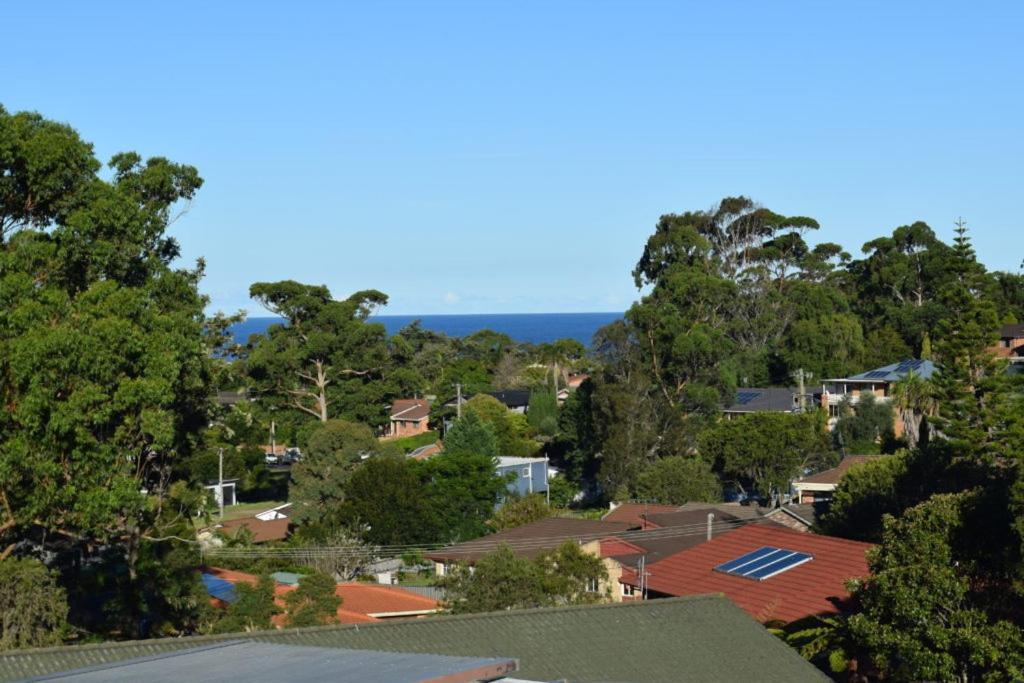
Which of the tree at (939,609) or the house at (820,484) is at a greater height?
the tree at (939,609)

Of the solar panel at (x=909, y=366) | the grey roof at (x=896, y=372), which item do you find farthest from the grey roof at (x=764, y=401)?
the solar panel at (x=909, y=366)

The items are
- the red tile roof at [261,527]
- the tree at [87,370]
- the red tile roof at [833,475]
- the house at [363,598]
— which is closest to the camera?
the tree at [87,370]

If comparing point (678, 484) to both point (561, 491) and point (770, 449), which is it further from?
point (561, 491)

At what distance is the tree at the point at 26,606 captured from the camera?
62.2 feet

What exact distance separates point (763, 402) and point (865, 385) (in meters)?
5.55

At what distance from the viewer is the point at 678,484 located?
49344 mm

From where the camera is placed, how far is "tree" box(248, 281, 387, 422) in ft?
200

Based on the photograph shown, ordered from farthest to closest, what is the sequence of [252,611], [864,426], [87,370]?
1. [864,426]
2. [252,611]
3. [87,370]

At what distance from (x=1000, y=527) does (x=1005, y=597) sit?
1.02 metres

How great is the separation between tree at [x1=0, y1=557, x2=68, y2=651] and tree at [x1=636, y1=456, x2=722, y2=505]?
3247 centimetres

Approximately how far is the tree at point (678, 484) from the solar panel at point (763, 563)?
74.5 ft

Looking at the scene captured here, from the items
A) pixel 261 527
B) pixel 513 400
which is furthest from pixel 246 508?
pixel 513 400

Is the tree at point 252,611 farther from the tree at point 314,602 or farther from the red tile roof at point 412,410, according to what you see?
the red tile roof at point 412,410

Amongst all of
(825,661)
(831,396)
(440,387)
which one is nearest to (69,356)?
(825,661)
